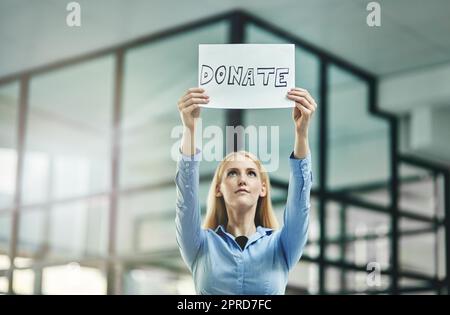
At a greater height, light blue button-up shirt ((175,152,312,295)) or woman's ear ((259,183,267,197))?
woman's ear ((259,183,267,197))

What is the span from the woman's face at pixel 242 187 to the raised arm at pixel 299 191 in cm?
11

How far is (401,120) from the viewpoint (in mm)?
2939

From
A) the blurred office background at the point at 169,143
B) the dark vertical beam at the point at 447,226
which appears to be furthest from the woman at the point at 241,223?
the dark vertical beam at the point at 447,226

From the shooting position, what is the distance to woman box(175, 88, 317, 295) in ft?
6.03

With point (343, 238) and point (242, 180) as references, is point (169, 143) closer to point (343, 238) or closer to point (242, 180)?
point (343, 238)

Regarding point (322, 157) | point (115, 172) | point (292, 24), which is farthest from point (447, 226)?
point (115, 172)

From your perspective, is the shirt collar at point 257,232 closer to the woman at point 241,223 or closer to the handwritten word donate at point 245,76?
the woman at point 241,223

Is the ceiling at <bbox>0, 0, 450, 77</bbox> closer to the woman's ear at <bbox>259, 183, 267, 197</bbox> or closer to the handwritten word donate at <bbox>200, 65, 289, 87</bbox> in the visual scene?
the handwritten word donate at <bbox>200, 65, 289, 87</bbox>

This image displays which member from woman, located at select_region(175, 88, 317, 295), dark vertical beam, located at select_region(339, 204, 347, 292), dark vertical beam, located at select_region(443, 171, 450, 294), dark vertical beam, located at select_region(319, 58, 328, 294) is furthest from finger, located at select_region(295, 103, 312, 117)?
dark vertical beam, located at select_region(443, 171, 450, 294)

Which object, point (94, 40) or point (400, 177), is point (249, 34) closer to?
point (94, 40)

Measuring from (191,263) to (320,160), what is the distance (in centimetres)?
125

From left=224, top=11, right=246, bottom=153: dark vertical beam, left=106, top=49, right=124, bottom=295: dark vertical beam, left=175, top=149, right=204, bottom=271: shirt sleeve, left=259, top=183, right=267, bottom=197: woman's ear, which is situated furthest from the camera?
left=106, top=49, right=124, bottom=295: dark vertical beam
